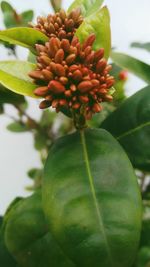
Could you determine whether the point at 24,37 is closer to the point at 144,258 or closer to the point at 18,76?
the point at 18,76

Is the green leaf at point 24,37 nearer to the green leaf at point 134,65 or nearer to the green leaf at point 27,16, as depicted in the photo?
the green leaf at point 134,65

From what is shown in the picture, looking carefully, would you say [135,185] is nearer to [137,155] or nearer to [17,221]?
[137,155]

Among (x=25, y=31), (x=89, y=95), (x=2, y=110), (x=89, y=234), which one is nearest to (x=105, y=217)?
(x=89, y=234)

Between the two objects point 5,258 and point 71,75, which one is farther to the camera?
point 5,258

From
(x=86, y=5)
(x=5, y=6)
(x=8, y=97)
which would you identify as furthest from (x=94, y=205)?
(x=5, y=6)

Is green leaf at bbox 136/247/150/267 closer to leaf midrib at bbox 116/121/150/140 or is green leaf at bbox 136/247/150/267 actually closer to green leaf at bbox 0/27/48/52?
leaf midrib at bbox 116/121/150/140

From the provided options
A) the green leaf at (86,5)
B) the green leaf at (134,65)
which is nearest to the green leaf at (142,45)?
the green leaf at (134,65)
